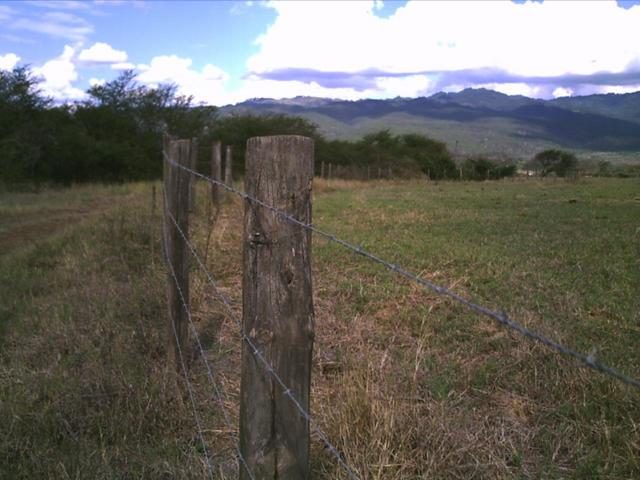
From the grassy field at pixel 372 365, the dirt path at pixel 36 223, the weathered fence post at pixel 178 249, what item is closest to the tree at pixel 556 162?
the dirt path at pixel 36 223

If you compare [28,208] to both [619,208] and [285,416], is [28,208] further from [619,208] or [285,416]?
[285,416]

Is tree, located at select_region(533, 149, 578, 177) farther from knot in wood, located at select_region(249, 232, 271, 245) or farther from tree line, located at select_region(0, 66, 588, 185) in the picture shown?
knot in wood, located at select_region(249, 232, 271, 245)

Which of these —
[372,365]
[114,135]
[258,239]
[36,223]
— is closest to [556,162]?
[114,135]

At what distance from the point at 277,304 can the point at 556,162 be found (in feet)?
178

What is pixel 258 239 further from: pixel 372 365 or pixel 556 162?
pixel 556 162

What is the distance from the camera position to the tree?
162ft

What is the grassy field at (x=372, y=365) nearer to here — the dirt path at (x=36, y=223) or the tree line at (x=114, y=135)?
the dirt path at (x=36, y=223)

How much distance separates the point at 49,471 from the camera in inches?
121

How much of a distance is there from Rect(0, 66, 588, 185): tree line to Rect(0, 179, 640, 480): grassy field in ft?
63.4

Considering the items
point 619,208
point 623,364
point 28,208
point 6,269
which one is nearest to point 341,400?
point 623,364

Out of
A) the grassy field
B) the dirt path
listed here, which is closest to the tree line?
the dirt path

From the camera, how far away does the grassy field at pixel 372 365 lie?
3.10m

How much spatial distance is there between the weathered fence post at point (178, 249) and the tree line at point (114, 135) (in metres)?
21.9

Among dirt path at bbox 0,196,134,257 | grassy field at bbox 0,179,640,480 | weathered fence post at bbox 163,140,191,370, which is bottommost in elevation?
dirt path at bbox 0,196,134,257
